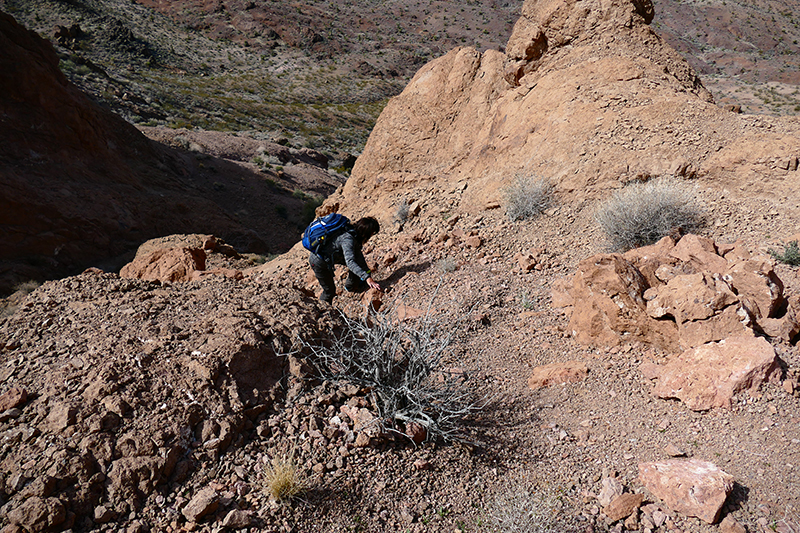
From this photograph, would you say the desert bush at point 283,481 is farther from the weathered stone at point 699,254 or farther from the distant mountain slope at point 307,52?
the distant mountain slope at point 307,52

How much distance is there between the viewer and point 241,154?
20.7 metres

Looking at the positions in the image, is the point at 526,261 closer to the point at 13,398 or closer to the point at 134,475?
the point at 134,475

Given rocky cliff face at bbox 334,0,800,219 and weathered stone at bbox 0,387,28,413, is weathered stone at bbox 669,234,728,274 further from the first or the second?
weathered stone at bbox 0,387,28,413

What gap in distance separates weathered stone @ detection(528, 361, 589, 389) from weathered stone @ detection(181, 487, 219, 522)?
2.34m

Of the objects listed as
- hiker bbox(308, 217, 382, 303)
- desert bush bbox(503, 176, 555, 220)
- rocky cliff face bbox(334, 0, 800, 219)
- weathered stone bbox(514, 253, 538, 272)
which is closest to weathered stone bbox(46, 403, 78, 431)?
hiker bbox(308, 217, 382, 303)

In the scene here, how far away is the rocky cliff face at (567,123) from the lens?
5129 millimetres

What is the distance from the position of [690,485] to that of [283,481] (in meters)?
2.03

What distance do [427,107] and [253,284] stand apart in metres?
6.00

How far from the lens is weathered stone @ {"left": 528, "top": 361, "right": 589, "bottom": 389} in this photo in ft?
10.8

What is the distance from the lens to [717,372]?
9.12ft

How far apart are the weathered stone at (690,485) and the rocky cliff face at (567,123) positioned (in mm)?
3813

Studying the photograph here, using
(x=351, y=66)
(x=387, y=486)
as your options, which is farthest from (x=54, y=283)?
(x=351, y=66)

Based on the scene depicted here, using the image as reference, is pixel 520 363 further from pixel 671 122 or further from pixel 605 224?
pixel 671 122

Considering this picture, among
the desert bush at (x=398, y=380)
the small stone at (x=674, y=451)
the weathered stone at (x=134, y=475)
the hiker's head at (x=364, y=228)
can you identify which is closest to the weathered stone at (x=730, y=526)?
the small stone at (x=674, y=451)
